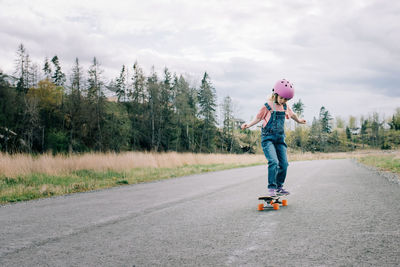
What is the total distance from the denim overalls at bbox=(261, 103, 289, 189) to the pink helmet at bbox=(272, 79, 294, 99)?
30 cm

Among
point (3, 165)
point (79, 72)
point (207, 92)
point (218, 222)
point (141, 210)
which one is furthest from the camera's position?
point (207, 92)

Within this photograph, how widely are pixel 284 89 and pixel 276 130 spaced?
29.3 inches

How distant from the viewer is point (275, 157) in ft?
18.1

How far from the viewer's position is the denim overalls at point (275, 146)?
5.52 m

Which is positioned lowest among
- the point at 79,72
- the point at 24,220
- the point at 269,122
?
the point at 24,220

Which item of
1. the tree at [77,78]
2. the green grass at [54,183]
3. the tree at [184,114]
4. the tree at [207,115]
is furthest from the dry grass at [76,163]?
the tree at [207,115]

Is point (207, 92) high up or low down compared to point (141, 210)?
up

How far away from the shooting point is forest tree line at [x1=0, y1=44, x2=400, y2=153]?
1812 inches

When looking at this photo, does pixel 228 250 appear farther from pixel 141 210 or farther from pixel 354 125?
pixel 354 125

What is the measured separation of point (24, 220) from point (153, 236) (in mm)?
2563

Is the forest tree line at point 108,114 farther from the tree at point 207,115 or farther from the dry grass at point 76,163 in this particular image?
the dry grass at point 76,163

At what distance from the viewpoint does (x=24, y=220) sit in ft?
16.0

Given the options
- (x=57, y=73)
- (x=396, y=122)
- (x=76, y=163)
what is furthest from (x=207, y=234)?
(x=396, y=122)

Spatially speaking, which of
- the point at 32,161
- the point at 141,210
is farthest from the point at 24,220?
the point at 32,161
